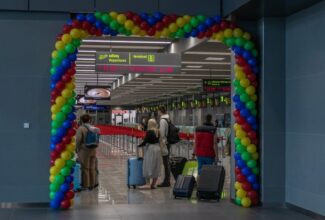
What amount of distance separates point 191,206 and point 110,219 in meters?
1.75

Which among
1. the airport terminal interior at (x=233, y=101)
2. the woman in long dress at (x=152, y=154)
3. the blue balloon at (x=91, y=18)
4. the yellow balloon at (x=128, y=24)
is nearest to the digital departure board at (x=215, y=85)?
the woman in long dress at (x=152, y=154)

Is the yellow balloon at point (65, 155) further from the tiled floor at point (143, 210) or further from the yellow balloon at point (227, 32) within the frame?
the yellow balloon at point (227, 32)

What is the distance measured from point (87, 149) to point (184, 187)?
7.45 feet

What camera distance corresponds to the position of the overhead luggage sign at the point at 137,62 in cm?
1071

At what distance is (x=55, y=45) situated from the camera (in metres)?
9.26

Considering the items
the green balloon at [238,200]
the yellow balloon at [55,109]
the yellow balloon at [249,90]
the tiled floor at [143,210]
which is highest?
the yellow balloon at [249,90]

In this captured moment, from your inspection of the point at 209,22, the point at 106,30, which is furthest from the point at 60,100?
the point at 209,22

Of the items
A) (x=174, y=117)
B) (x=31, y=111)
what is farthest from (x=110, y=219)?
(x=174, y=117)

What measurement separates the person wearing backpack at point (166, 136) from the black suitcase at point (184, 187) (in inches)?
62.3

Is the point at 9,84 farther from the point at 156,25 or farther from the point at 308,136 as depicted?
the point at 308,136

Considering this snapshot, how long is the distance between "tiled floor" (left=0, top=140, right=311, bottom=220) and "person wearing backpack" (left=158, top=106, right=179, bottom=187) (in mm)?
902

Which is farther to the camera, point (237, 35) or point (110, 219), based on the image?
point (237, 35)

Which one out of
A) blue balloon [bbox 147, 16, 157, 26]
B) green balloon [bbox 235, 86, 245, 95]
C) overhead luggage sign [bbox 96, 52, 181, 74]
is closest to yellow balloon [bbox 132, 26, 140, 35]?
blue balloon [bbox 147, 16, 157, 26]

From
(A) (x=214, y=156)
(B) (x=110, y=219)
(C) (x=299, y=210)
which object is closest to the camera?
(B) (x=110, y=219)
